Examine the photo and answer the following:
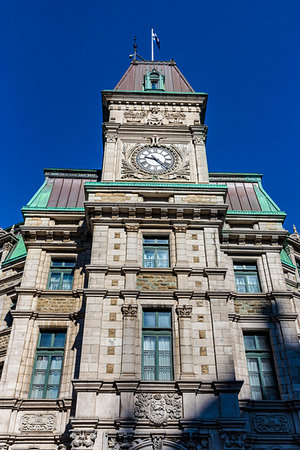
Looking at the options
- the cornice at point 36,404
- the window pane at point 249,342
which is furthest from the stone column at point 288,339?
the cornice at point 36,404

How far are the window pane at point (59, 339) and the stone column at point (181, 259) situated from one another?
5566 millimetres

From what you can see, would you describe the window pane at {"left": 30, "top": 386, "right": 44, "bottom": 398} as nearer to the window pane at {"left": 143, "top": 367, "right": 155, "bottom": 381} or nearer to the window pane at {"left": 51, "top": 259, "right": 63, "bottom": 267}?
the window pane at {"left": 143, "top": 367, "right": 155, "bottom": 381}

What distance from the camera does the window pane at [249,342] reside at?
73.9 feet

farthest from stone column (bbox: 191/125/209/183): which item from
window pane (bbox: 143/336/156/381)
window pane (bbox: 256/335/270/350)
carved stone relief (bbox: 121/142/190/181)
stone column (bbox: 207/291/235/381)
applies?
window pane (bbox: 143/336/156/381)

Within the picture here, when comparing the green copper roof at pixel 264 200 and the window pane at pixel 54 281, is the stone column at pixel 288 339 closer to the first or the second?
the green copper roof at pixel 264 200

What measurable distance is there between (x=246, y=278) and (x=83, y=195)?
10.2 metres

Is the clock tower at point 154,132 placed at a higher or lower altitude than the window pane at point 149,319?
higher

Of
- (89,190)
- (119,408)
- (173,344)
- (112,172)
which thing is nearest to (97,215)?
(89,190)

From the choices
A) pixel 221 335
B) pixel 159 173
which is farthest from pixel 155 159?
pixel 221 335

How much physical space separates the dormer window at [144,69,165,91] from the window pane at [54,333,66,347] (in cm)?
1765

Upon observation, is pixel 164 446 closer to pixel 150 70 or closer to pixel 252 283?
pixel 252 283

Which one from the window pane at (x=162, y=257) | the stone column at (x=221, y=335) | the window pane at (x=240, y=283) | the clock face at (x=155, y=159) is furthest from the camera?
the clock face at (x=155, y=159)

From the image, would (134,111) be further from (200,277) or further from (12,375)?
(12,375)

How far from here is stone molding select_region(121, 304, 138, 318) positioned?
20.9m
